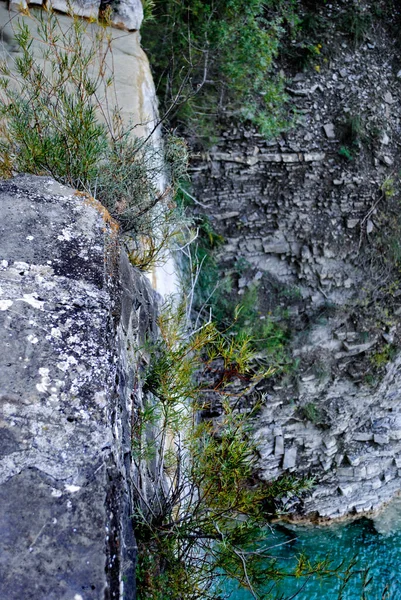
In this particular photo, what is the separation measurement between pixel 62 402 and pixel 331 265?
4.03 meters

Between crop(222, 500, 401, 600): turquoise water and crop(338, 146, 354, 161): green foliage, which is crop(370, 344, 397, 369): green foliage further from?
crop(338, 146, 354, 161): green foliage

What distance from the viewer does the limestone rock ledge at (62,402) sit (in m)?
1.18

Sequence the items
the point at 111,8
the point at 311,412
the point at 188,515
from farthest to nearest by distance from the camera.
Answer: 1. the point at 311,412
2. the point at 111,8
3. the point at 188,515

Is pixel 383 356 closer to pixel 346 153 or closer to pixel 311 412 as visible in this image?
pixel 311 412

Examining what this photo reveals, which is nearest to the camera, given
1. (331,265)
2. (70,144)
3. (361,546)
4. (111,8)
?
(70,144)

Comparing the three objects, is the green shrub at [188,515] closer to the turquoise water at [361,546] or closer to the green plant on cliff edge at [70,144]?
the green plant on cliff edge at [70,144]

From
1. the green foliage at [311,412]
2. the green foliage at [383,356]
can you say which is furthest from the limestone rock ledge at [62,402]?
the green foliage at [383,356]

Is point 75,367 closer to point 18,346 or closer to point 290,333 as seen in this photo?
point 18,346

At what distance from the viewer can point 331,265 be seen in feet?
16.4

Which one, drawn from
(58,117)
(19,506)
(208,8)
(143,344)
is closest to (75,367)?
(19,506)

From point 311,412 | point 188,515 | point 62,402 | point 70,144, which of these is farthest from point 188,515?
point 311,412

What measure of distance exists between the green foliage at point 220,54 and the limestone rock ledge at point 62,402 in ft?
8.03

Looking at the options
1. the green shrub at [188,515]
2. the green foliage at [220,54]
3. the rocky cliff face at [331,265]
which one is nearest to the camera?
→ the green shrub at [188,515]

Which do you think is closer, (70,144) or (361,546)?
(70,144)
